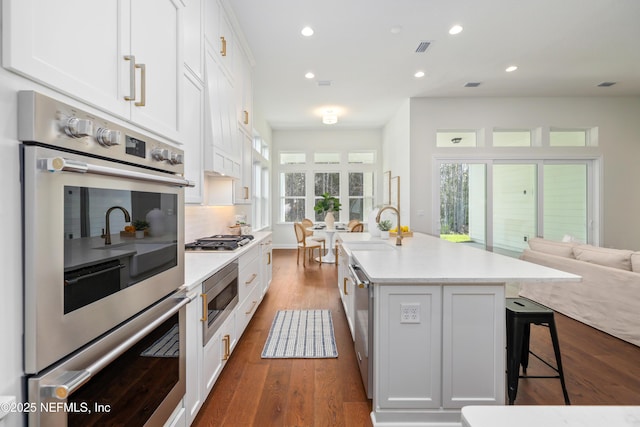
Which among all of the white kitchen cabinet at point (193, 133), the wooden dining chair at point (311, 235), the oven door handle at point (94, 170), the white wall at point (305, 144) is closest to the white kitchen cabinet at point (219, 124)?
the white kitchen cabinet at point (193, 133)

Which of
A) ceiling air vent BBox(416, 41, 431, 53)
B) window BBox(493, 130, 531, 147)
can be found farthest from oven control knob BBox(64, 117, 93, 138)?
window BBox(493, 130, 531, 147)

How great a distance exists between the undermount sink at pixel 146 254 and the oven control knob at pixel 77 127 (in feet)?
1.14

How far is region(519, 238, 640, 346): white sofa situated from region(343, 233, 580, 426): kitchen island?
1776 millimetres

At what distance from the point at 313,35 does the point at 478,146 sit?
3920 mm

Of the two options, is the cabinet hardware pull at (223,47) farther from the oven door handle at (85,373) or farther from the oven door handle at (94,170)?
the oven door handle at (85,373)

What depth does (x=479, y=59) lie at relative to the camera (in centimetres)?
421

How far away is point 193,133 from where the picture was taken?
83.8 inches

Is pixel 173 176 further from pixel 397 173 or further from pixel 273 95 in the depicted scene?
pixel 397 173

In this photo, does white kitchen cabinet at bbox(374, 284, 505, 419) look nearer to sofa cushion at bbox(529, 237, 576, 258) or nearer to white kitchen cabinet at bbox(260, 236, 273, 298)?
white kitchen cabinet at bbox(260, 236, 273, 298)

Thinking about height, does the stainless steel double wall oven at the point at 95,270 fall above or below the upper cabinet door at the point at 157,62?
below

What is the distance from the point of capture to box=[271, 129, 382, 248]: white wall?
26.6 feet

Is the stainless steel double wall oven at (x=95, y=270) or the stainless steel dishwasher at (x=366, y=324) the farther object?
the stainless steel dishwasher at (x=366, y=324)

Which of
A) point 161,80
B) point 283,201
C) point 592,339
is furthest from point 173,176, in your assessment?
point 283,201

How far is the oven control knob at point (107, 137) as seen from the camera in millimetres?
899
